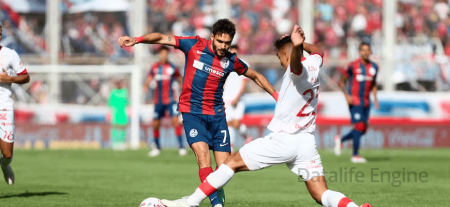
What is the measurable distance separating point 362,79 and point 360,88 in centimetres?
23

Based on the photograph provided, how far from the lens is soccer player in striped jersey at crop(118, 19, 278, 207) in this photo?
27.2 feet

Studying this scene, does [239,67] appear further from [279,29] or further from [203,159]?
[279,29]

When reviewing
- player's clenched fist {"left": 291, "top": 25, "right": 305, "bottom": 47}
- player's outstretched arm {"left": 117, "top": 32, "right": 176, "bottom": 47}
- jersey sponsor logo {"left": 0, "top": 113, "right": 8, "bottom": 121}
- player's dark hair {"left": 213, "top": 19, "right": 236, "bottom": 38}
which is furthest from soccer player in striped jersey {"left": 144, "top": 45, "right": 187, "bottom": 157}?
player's clenched fist {"left": 291, "top": 25, "right": 305, "bottom": 47}

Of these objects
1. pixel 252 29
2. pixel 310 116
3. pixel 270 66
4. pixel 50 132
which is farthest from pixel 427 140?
pixel 310 116

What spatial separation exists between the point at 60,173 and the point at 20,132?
8.23 m

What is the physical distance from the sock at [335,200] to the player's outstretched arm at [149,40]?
2556 mm

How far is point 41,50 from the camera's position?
89.2ft

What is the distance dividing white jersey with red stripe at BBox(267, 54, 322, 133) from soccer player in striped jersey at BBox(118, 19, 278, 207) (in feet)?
4.41

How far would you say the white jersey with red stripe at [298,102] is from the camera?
6746 mm

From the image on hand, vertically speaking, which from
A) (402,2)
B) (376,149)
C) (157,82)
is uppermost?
(402,2)

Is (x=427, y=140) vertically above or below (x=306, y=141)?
below

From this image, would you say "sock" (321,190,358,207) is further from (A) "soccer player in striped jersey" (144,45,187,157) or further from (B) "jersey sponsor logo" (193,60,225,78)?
(A) "soccer player in striped jersey" (144,45,187,157)

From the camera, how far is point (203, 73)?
8344 mm

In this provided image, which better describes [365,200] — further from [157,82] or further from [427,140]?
[427,140]
